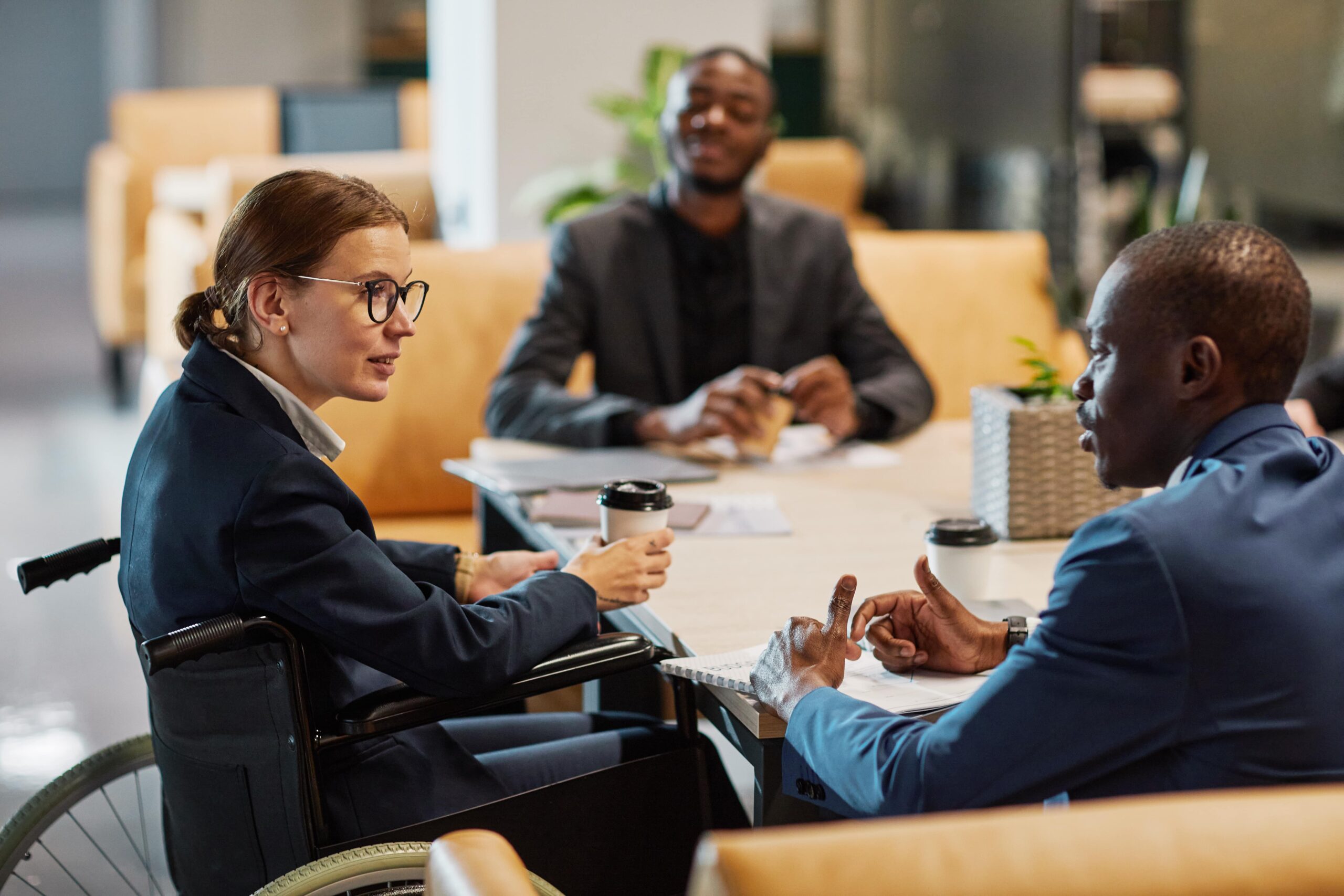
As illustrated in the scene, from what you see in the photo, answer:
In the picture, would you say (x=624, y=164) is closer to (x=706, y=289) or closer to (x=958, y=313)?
(x=958, y=313)

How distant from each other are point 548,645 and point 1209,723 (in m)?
0.76

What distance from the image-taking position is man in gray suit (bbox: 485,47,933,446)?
2973mm

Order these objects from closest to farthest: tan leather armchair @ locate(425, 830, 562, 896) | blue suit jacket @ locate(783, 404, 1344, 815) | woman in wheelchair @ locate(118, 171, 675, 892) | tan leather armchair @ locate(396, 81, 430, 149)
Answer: tan leather armchair @ locate(425, 830, 562, 896) < blue suit jacket @ locate(783, 404, 1344, 815) < woman in wheelchair @ locate(118, 171, 675, 892) < tan leather armchair @ locate(396, 81, 430, 149)

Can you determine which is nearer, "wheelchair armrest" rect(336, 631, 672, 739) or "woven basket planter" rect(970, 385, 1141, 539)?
"wheelchair armrest" rect(336, 631, 672, 739)

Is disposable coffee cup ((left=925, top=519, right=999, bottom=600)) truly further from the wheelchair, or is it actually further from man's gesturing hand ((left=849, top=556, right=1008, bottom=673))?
the wheelchair

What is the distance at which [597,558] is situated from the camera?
5.84ft

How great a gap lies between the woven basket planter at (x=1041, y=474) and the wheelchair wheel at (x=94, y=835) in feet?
4.18

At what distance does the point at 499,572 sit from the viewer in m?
1.99

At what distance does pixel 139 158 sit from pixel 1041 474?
647 cm

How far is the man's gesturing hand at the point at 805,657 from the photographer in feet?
4.67

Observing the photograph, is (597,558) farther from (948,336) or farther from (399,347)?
(948,336)

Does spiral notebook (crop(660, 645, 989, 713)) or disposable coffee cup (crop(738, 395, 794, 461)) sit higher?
disposable coffee cup (crop(738, 395, 794, 461))

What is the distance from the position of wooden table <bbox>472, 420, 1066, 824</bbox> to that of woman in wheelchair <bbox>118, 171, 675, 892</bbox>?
18cm

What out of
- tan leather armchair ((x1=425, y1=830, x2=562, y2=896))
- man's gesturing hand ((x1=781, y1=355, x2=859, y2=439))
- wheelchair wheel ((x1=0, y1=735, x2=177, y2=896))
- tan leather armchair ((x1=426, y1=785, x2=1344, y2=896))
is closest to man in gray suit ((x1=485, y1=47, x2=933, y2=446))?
man's gesturing hand ((x1=781, y1=355, x2=859, y2=439))
